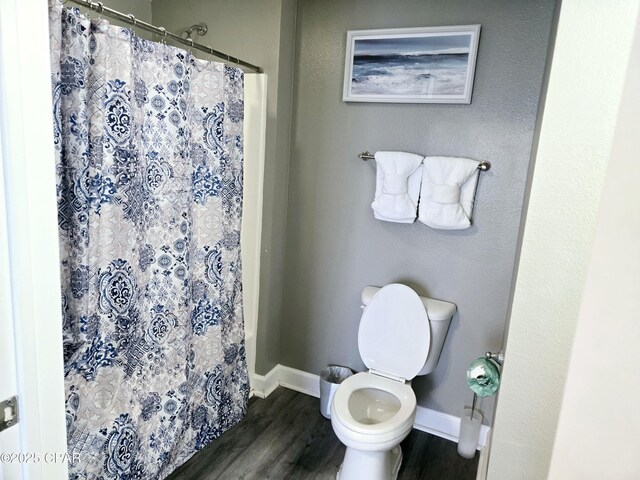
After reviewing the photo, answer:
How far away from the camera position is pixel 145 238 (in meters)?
1.73

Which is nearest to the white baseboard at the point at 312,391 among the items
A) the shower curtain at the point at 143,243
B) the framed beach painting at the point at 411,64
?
the shower curtain at the point at 143,243

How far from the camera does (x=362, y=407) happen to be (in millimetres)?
2107

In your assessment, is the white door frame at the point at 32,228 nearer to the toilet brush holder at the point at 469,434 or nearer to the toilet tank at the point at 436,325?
the toilet tank at the point at 436,325

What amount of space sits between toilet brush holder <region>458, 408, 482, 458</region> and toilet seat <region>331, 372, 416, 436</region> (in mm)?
401

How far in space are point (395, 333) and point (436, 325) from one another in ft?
0.68

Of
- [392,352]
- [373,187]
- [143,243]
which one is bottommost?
[392,352]

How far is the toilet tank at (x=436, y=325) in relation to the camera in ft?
6.98

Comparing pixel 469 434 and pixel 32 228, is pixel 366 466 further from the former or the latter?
pixel 32 228

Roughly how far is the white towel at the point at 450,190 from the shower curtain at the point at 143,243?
96cm

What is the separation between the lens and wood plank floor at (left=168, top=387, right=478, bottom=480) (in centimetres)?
205

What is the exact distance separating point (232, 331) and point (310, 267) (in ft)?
1.98

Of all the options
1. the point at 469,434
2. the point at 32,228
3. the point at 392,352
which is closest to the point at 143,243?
the point at 32,228

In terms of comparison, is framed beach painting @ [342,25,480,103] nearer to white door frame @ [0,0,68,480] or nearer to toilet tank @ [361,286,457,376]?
toilet tank @ [361,286,457,376]

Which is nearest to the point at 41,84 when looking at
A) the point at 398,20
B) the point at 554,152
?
the point at 554,152
